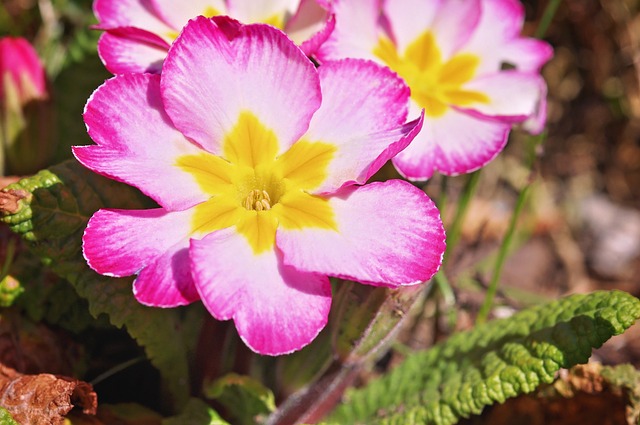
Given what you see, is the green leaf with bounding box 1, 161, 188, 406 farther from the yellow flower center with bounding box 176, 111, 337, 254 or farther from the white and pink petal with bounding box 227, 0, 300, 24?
the white and pink petal with bounding box 227, 0, 300, 24

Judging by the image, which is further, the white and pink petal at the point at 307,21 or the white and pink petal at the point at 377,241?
the white and pink petal at the point at 307,21

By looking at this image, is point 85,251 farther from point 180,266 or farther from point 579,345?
point 579,345

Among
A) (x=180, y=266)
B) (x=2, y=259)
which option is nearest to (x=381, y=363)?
(x=2, y=259)

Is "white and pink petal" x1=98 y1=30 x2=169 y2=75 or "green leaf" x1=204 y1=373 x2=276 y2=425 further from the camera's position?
"green leaf" x1=204 y1=373 x2=276 y2=425

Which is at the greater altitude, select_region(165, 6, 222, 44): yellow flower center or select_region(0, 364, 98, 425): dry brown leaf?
select_region(165, 6, 222, 44): yellow flower center

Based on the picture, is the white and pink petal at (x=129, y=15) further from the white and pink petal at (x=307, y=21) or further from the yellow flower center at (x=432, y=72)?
the yellow flower center at (x=432, y=72)

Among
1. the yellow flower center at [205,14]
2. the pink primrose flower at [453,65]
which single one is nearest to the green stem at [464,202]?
the pink primrose flower at [453,65]

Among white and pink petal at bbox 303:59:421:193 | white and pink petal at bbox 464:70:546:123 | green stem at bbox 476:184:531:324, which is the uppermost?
white and pink petal at bbox 303:59:421:193

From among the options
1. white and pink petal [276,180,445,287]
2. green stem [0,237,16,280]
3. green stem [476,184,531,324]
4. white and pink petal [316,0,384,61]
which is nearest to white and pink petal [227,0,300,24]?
white and pink petal [316,0,384,61]
